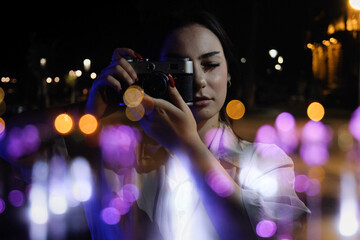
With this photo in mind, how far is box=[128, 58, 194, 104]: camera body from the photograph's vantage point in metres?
1.79

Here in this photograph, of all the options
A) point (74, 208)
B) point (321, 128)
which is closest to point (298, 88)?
point (321, 128)

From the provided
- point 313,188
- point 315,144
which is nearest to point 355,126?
point 315,144

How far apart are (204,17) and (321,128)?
16.5 metres

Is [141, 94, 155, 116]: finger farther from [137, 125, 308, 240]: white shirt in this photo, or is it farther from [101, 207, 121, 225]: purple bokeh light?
[101, 207, 121, 225]: purple bokeh light

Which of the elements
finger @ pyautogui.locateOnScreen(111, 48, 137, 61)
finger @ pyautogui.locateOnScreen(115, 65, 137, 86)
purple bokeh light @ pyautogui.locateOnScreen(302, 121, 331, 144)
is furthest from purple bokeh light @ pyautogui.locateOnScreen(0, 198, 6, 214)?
purple bokeh light @ pyautogui.locateOnScreen(302, 121, 331, 144)

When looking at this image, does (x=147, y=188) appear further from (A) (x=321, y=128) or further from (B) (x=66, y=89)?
(B) (x=66, y=89)

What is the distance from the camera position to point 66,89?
52.2m

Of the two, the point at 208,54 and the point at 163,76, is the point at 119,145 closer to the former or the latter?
the point at 163,76

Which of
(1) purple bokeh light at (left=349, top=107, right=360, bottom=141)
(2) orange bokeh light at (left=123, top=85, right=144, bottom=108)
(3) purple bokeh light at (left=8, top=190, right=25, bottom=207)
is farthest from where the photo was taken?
(1) purple bokeh light at (left=349, top=107, right=360, bottom=141)

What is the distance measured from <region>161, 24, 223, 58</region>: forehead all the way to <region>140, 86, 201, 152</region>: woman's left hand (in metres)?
0.24

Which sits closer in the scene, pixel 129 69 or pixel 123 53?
pixel 129 69

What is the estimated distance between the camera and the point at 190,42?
1.88 meters

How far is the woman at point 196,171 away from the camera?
1.48 m

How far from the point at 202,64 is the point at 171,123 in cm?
39
